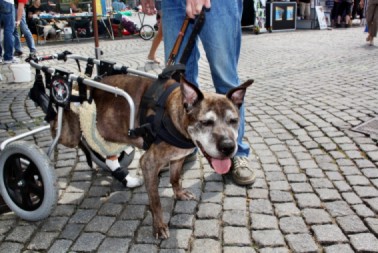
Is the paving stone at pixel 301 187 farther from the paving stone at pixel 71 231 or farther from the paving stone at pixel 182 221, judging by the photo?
the paving stone at pixel 71 231

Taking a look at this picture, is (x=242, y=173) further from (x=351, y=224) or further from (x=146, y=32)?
(x=146, y=32)

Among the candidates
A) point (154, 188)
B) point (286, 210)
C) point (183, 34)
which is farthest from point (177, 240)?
point (183, 34)

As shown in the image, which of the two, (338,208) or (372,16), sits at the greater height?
(372,16)

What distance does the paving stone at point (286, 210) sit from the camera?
3236mm

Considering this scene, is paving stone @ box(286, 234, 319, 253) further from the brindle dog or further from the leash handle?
the leash handle

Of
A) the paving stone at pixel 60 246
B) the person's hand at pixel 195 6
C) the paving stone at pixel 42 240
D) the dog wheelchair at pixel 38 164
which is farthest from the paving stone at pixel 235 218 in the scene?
the person's hand at pixel 195 6

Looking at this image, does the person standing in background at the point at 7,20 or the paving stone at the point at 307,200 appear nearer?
the paving stone at the point at 307,200

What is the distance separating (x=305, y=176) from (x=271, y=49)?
354 inches

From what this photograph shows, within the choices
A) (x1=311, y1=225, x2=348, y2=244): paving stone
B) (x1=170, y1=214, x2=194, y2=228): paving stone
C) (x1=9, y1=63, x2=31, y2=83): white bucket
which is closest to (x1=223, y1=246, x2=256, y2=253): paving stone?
(x1=170, y1=214, x2=194, y2=228): paving stone

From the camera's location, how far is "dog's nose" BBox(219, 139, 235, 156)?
2.67 m

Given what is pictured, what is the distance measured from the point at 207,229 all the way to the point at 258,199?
2.12 ft

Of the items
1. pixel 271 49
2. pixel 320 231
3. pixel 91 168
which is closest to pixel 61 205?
pixel 91 168

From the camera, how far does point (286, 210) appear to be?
10.8ft

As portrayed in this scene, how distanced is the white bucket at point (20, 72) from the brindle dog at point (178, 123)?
5.27 meters
